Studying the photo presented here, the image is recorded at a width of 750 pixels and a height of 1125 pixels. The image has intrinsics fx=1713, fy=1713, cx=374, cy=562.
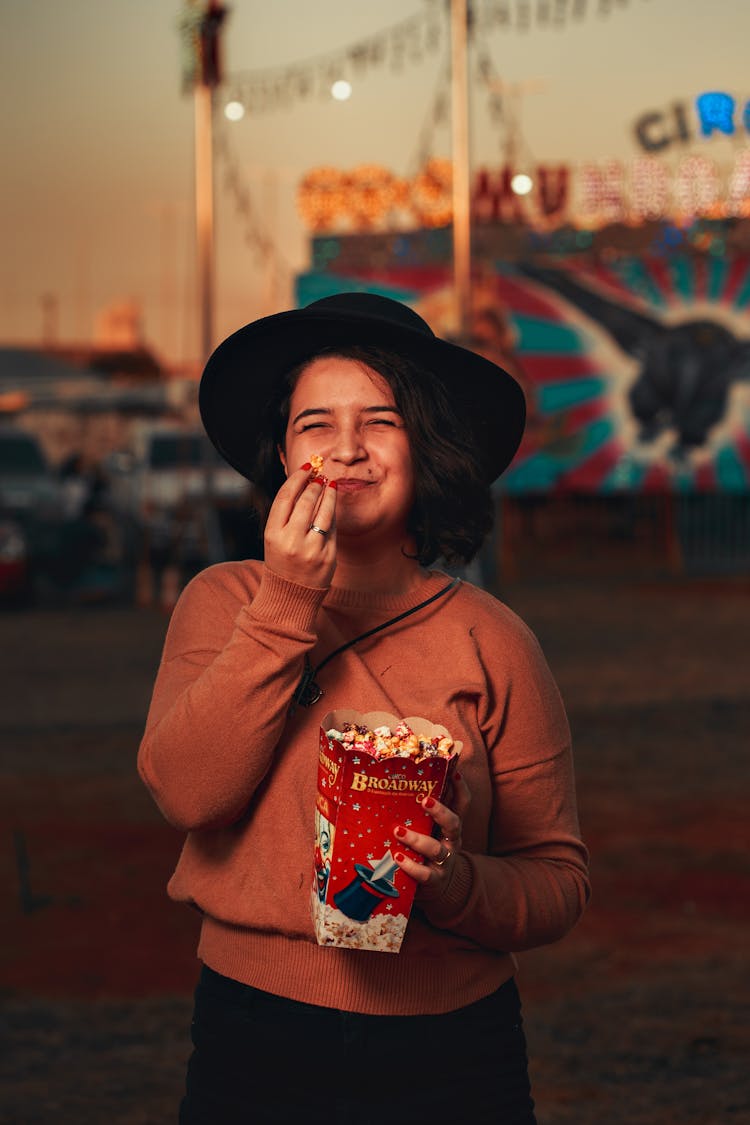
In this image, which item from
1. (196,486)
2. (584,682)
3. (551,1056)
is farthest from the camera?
(196,486)

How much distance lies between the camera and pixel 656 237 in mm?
29469

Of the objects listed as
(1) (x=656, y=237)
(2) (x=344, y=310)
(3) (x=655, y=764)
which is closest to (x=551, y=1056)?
(2) (x=344, y=310)

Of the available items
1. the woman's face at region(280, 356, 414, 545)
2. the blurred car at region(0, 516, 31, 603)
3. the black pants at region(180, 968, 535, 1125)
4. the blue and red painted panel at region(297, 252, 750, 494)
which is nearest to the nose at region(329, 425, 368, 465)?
the woman's face at region(280, 356, 414, 545)

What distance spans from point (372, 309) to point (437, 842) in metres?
0.80

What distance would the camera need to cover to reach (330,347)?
254 centimetres

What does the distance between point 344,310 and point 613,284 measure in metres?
25.9

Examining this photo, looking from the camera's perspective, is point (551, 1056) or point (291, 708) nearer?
point (291, 708)

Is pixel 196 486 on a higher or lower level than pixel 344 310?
lower

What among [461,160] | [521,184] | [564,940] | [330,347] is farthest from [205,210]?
[330,347]

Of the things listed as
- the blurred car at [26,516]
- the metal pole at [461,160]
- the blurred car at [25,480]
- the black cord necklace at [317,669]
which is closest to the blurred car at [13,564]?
the blurred car at [26,516]

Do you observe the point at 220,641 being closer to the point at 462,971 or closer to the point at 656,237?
the point at 462,971

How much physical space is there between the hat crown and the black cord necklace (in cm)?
39

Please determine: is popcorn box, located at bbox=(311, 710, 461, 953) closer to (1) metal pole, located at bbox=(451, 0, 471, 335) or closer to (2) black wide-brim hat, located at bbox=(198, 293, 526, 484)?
(2) black wide-brim hat, located at bbox=(198, 293, 526, 484)

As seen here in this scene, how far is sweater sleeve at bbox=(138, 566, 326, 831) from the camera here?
222 cm
